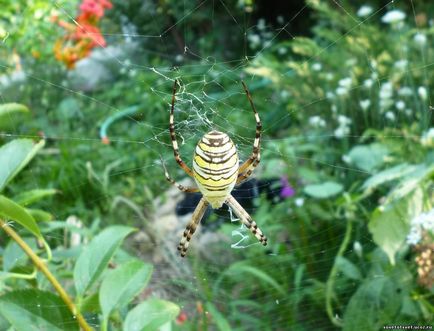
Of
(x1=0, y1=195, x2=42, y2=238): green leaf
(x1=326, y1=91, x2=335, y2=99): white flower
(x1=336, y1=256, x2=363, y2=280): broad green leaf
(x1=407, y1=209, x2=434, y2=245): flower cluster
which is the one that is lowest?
(x1=0, y1=195, x2=42, y2=238): green leaf

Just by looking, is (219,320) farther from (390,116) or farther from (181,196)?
(181,196)

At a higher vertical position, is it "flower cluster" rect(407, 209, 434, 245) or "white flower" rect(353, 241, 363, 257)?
"white flower" rect(353, 241, 363, 257)

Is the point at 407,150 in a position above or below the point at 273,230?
above

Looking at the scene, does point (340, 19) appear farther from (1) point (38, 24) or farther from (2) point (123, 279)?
(2) point (123, 279)

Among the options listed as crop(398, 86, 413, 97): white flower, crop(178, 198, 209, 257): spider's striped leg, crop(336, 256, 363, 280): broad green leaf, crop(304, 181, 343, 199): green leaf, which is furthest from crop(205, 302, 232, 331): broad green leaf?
crop(398, 86, 413, 97): white flower

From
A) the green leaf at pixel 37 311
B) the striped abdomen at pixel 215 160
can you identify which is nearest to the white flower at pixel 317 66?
the striped abdomen at pixel 215 160

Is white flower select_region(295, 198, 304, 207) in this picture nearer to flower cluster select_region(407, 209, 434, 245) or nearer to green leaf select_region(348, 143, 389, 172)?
green leaf select_region(348, 143, 389, 172)

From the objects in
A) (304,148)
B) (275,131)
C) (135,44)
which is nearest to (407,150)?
(304,148)
